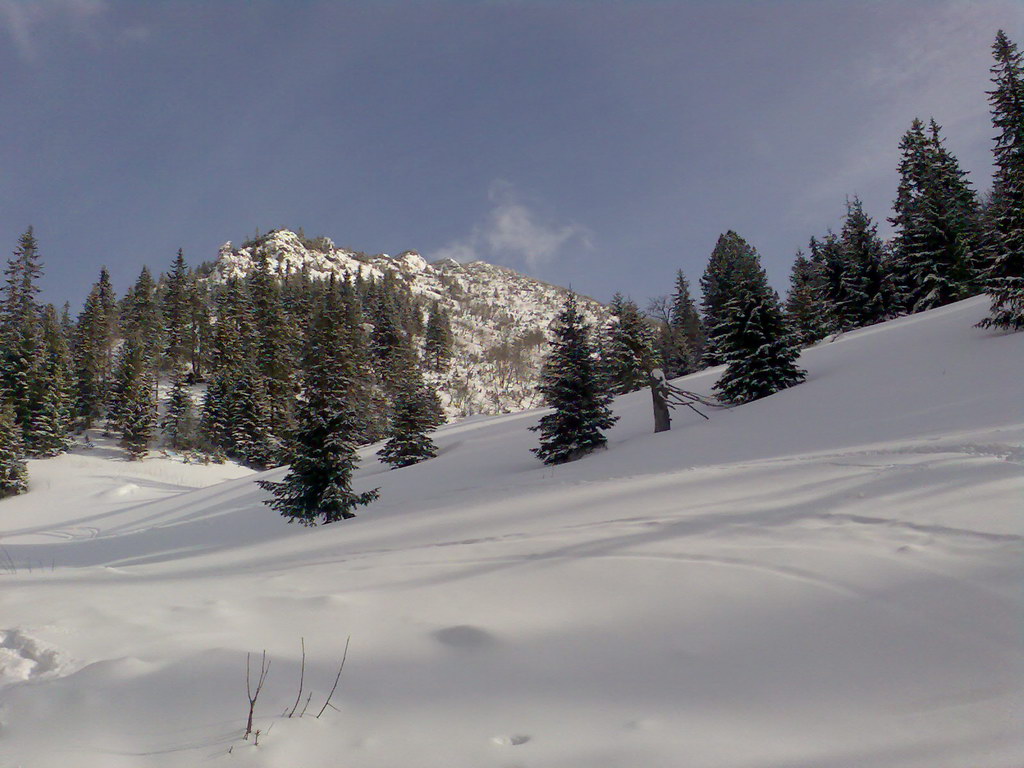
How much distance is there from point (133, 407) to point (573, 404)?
34801 mm

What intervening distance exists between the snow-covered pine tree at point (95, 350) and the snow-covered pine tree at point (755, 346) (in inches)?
1770

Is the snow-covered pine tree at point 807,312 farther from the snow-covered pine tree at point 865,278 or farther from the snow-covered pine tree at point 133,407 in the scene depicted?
the snow-covered pine tree at point 133,407

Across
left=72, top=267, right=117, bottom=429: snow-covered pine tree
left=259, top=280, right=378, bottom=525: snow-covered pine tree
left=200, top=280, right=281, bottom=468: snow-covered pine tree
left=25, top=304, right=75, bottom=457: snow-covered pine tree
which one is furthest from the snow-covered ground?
left=72, top=267, right=117, bottom=429: snow-covered pine tree

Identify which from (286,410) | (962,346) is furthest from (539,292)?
(962,346)

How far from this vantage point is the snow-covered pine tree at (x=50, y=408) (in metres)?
30.8

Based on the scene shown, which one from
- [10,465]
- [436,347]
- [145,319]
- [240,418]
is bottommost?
[10,465]

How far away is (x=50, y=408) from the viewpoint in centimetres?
3173

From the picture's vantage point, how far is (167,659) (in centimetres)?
261

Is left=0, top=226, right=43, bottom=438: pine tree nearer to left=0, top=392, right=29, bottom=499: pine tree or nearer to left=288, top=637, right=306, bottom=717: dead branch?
left=0, top=392, right=29, bottom=499: pine tree

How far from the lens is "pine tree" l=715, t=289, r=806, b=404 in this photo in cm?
1440

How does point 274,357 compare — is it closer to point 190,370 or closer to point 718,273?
point 190,370

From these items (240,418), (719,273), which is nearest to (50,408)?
(240,418)

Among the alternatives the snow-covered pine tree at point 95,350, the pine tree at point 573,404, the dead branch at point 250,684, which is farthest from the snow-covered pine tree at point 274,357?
the dead branch at point 250,684

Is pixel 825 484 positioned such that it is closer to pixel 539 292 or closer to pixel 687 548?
pixel 687 548
